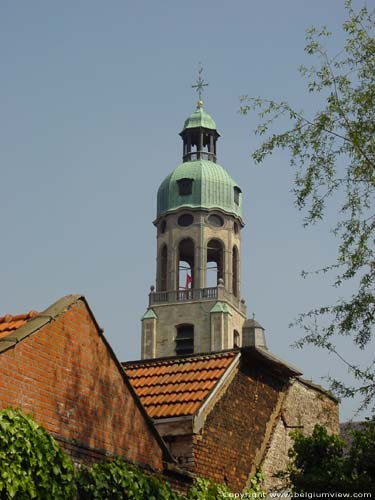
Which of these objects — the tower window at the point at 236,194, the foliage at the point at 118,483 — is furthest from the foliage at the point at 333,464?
the tower window at the point at 236,194

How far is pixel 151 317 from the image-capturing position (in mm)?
70375

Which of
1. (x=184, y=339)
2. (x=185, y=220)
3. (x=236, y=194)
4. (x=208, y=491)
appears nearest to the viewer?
(x=208, y=491)

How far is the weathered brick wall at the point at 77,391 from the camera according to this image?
12188mm

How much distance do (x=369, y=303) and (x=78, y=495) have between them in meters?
5.19

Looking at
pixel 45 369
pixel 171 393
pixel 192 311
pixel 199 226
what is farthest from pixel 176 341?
pixel 45 369

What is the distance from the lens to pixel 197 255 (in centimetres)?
7081

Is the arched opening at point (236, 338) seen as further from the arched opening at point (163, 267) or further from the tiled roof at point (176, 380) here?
the tiled roof at point (176, 380)

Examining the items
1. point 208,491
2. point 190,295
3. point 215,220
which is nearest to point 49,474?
point 208,491

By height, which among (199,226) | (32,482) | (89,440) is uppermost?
(199,226)

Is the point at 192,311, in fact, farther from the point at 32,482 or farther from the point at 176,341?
the point at 32,482

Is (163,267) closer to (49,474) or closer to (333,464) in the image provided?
(333,464)

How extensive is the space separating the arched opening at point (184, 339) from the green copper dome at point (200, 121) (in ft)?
51.1

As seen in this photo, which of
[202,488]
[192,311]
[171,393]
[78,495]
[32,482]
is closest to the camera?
[32,482]

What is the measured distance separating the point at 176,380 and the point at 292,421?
3464 mm
